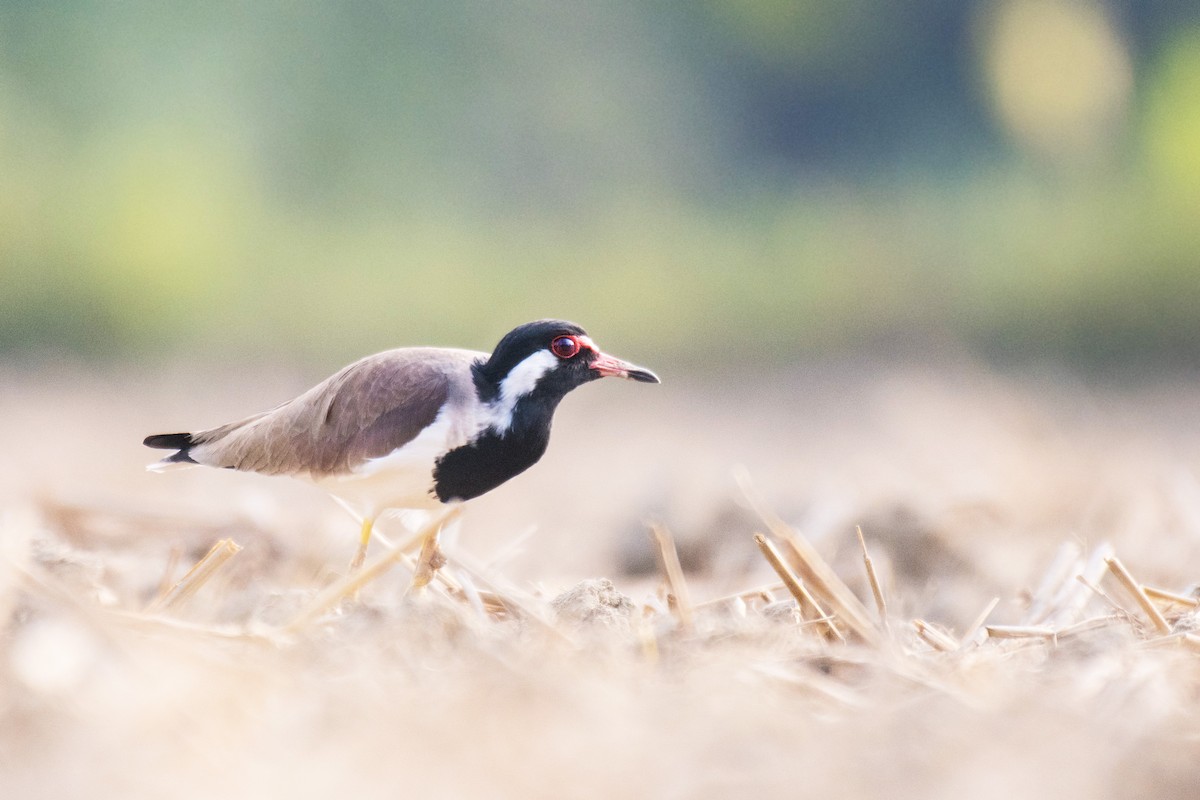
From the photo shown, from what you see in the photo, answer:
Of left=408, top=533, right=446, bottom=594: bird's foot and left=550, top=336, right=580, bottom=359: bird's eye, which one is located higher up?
left=550, top=336, right=580, bottom=359: bird's eye

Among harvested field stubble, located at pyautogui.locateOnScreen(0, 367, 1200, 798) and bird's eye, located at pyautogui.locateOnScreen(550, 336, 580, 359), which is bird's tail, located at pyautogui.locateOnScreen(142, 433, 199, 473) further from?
bird's eye, located at pyautogui.locateOnScreen(550, 336, 580, 359)

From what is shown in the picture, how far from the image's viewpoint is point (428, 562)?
256 centimetres

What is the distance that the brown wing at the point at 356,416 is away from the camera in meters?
2.76

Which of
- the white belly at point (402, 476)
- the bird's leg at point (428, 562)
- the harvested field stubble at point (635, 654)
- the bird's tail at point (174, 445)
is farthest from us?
the bird's tail at point (174, 445)

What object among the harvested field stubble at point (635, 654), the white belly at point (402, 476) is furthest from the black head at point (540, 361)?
the harvested field stubble at point (635, 654)

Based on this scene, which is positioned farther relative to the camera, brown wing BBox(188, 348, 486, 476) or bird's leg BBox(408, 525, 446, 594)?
brown wing BBox(188, 348, 486, 476)

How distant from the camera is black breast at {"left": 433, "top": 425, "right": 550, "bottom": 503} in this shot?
2717mm

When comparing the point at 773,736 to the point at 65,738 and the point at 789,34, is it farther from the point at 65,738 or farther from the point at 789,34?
the point at 789,34

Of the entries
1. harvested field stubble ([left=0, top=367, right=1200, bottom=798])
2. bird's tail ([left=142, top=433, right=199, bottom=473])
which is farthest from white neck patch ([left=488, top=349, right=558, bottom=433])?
Result: bird's tail ([left=142, top=433, right=199, bottom=473])

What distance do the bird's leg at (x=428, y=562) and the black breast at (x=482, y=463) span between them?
20 centimetres

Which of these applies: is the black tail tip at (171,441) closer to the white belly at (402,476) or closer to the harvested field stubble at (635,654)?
the harvested field stubble at (635,654)

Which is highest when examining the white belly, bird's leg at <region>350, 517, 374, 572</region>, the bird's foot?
the white belly

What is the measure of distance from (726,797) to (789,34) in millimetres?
6724

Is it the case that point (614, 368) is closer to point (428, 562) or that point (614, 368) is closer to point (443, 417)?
point (443, 417)
